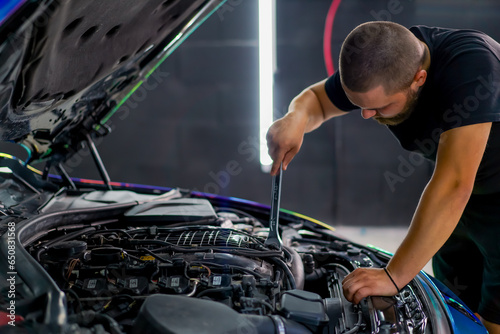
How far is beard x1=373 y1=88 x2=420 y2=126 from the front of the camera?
1.26m

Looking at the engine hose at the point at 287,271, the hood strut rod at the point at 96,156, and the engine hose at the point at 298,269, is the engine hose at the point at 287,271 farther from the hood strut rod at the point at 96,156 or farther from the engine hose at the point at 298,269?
the hood strut rod at the point at 96,156

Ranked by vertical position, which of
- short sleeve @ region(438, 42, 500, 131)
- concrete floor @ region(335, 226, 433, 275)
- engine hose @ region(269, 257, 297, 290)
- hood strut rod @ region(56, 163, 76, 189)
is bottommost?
concrete floor @ region(335, 226, 433, 275)

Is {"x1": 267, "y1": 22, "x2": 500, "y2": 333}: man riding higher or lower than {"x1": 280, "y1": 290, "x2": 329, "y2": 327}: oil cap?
higher

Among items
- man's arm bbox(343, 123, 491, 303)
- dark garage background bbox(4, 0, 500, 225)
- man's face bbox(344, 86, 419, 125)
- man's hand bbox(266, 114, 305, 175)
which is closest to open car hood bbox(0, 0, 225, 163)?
man's hand bbox(266, 114, 305, 175)

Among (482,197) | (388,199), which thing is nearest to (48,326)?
(482,197)

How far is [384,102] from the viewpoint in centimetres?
122

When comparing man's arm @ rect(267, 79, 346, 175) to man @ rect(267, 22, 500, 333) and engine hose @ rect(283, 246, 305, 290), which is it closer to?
man @ rect(267, 22, 500, 333)

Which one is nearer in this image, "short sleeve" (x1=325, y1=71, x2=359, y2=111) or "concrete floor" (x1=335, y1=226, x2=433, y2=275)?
"short sleeve" (x1=325, y1=71, x2=359, y2=111)

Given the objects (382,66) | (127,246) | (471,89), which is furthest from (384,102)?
(127,246)

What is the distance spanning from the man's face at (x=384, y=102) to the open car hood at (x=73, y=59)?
2.09 ft

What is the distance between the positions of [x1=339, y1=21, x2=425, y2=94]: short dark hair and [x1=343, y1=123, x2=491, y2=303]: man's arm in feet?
0.65

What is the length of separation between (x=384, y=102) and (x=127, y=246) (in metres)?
0.81

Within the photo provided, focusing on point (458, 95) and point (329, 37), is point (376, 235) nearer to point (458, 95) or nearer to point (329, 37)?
point (329, 37)

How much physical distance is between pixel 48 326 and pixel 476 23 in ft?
12.6
